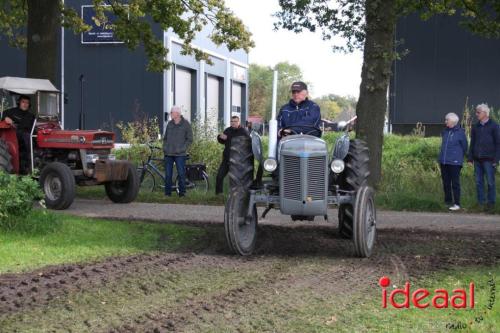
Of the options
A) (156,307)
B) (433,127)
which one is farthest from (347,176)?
(433,127)

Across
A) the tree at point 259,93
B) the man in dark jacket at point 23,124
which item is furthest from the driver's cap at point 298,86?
the tree at point 259,93

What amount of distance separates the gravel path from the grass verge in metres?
1.40

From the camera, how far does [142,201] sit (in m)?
17.3

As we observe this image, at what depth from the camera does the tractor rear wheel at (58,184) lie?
14.7m

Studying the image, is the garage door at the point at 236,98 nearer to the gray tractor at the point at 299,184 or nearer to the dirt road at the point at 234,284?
the dirt road at the point at 234,284

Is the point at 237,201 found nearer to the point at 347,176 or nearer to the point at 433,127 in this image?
the point at 347,176

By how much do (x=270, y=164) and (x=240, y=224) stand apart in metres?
0.84

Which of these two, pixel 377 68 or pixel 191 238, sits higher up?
pixel 377 68

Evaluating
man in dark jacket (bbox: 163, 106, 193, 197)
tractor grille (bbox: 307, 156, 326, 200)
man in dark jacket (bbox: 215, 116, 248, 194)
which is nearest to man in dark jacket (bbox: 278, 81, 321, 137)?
tractor grille (bbox: 307, 156, 326, 200)

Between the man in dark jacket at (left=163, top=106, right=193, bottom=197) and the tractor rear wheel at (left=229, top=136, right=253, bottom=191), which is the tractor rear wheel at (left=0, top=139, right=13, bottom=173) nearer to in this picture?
the man in dark jacket at (left=163, top=106, right=193, bottom=197)

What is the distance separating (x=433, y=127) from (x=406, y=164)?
15.0 meters

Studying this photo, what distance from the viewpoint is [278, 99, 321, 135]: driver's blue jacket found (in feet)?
32.9

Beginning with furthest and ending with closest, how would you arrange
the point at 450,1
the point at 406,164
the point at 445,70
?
1. the point at 445,70
2. the point at 406,164
3. the point at 450,1

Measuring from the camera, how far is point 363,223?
9.55 m
